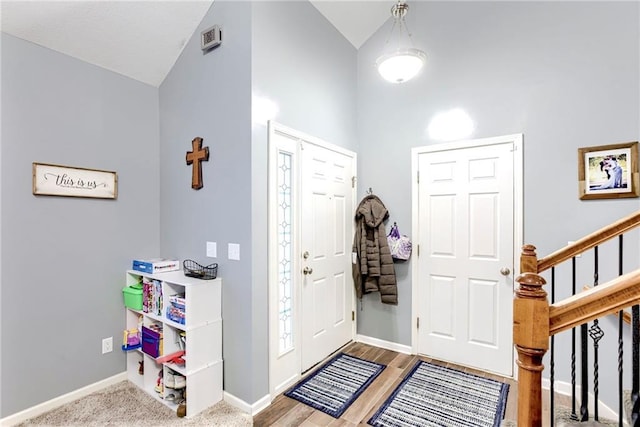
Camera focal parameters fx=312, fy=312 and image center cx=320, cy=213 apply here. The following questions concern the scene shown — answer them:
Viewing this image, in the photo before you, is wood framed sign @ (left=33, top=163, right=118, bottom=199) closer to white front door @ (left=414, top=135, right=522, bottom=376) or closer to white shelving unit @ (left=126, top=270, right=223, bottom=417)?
white shelving unit @ (left=126, top=270, right=223, bottom=417)

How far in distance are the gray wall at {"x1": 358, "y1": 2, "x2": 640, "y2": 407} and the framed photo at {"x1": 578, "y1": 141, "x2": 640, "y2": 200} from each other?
0.05m

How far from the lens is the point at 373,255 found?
10.4ft

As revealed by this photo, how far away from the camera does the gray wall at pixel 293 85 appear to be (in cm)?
227

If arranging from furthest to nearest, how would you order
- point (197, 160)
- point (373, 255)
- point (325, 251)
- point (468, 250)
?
point (373, 255), point (325, 251), point (468, 250), point (197, 160)

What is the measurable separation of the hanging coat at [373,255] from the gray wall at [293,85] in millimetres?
736

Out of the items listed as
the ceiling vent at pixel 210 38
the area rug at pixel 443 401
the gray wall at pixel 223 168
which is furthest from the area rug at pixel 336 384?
the ceiling vent at pixel 210 38

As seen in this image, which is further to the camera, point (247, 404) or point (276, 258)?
point (276, 258)

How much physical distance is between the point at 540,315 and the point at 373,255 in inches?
92.0

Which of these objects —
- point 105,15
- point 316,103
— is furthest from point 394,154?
point 105,15

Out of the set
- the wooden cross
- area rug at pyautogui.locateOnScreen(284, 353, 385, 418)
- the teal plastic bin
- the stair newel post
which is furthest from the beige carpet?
the stair newel post

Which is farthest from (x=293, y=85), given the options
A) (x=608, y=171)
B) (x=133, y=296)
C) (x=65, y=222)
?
(x=608, y=171)

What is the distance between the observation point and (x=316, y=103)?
289cm

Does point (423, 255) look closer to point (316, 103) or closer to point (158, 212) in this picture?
point (316, 103)

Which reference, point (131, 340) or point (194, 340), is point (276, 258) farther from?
point (131, 340)
